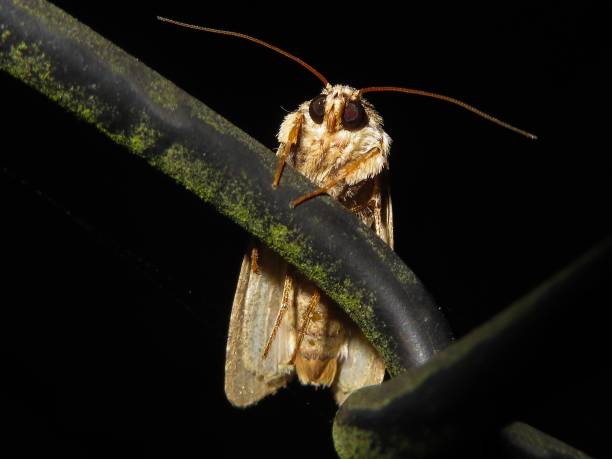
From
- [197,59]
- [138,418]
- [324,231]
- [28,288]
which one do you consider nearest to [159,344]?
[138,418]

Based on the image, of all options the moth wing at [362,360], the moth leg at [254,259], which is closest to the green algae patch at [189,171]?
the moth leg at [254,259]

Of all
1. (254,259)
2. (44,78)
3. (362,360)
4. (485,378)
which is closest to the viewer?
(485,378)

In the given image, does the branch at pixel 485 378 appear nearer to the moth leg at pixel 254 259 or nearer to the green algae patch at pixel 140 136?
the green algae patch at pixel 140 136

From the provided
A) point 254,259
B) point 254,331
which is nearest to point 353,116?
point 254,259

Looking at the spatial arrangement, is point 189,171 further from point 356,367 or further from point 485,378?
point 356,367

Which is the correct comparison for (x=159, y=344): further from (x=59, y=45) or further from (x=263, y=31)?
(x=59, y=45)

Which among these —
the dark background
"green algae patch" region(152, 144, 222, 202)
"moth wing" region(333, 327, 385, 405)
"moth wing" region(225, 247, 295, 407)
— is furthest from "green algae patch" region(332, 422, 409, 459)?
the dark background

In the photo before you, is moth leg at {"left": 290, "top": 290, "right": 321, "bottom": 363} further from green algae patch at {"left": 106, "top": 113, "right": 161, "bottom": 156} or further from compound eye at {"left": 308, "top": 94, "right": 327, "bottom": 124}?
green algae patch at {"left": 106, "top": 113, "right": 161, "bottom": 156}
